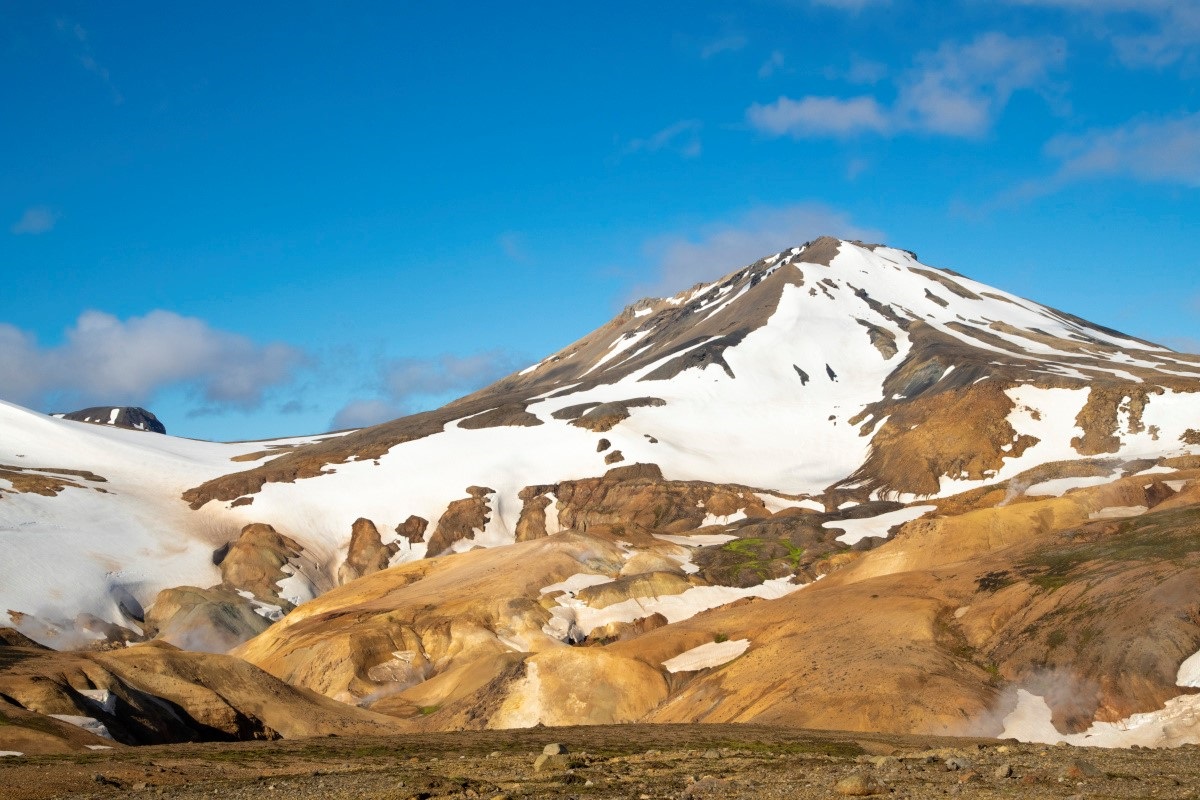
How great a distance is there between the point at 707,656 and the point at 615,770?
97.1 feet

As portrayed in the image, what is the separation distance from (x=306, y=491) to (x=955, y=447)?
→ 72.3 meters

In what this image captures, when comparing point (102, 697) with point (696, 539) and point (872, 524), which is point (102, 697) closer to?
point (696, 539)

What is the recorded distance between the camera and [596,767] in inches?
1128

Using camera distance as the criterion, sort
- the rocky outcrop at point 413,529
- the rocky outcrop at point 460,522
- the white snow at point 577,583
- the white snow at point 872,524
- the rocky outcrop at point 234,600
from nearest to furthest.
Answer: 1. the white snow at point 577,583
2. the white snow at point 872,524
3. the rocky outcrop at point 234,600
4. the rocky outcrop at point 460,522
5. the rocky outcrop at point 413,529

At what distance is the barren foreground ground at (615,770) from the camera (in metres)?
23.2

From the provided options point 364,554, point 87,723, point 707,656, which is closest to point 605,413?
point 364,554

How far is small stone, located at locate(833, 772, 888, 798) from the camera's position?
22.4 meters

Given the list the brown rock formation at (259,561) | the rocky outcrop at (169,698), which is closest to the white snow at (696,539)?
the brown rock formation at (259,561)

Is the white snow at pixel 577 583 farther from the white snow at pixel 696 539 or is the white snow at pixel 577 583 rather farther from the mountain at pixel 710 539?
the white snow at pixel 696 539

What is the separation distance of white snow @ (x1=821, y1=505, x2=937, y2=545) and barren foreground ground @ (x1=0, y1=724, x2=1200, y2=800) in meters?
62.0

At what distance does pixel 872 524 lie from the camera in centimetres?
10175

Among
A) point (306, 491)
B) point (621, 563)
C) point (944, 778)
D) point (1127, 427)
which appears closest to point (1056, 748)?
point (944, 778)

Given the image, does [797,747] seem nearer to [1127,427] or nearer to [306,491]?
[1127,427]

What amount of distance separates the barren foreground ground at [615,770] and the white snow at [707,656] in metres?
20.4
